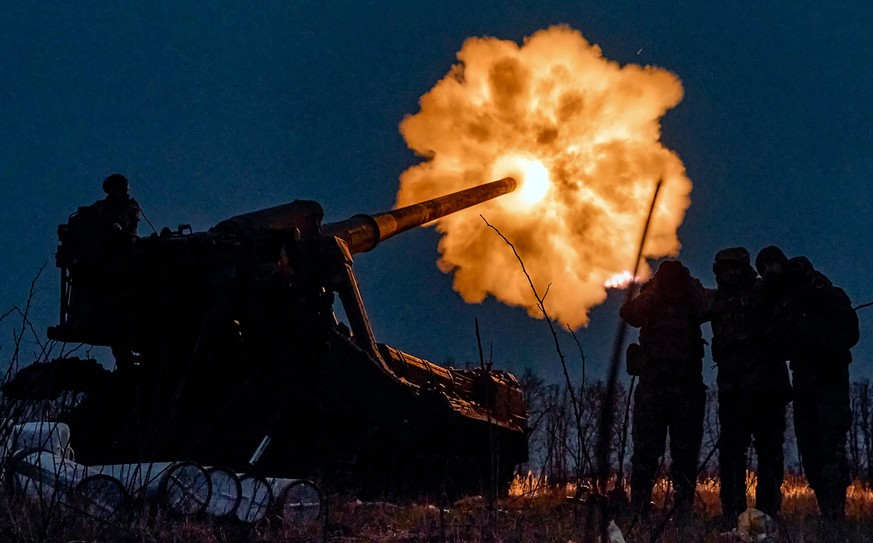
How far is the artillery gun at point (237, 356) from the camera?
9109 millimetres

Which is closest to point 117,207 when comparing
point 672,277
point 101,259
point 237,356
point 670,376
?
point 101,259

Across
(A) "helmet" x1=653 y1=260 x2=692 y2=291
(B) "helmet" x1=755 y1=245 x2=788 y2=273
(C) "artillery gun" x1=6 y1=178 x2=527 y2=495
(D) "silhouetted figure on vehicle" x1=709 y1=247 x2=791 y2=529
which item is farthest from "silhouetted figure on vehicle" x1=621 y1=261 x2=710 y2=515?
(C) "artillery gun" x1=6 y1=178 x2=527 y2=495

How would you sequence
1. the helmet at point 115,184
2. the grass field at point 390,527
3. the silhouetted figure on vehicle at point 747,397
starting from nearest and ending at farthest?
the grass field at point 390,527 → the silhouetted figure on vehicle at point 747,397 → the helmet at point 115,184

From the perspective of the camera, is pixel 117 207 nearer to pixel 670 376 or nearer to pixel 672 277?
pixel 672 277

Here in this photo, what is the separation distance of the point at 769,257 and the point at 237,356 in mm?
5597

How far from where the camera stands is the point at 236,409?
29.9ft

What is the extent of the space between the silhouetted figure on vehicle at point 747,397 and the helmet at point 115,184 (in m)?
6.47

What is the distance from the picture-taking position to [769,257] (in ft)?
24.4

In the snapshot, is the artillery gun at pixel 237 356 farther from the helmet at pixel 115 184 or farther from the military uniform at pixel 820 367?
the military uniform at pixel 820 367

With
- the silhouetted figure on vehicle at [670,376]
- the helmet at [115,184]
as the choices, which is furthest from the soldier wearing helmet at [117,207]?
the silhouetted figure on vehicle at [670,376]

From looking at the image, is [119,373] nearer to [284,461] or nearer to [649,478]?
[284,461]

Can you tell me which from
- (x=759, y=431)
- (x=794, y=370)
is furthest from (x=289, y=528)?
(x=794, y=370)

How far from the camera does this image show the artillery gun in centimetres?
911

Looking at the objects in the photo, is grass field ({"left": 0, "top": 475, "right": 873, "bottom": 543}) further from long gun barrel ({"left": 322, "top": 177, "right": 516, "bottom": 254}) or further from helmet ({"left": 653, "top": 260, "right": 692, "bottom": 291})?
long gun barrel ({"left": 322, "top": 177, "right": 516, "bottom": 254})
